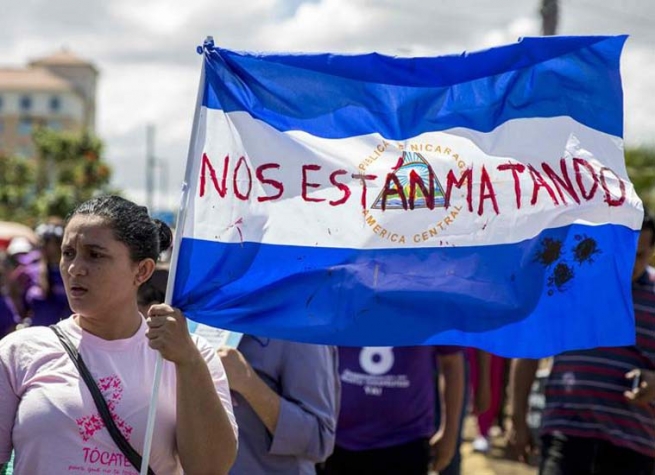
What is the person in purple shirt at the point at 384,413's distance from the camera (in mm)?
6285

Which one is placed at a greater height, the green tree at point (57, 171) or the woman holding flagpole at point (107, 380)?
the green tree at point (57, 171)

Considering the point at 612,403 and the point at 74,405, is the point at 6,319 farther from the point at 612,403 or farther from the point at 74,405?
the point at 74,405

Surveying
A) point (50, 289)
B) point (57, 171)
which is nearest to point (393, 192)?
point (50, 289)

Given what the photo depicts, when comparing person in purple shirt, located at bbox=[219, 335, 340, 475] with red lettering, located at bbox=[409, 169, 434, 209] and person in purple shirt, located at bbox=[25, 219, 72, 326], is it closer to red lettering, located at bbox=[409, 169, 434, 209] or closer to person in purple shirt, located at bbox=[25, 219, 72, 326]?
red lettering, located at bbox=[409, 169, 434, 209]

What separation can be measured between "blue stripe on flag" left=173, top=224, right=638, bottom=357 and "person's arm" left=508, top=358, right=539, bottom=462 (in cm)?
226

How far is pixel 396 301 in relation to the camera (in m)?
4.18

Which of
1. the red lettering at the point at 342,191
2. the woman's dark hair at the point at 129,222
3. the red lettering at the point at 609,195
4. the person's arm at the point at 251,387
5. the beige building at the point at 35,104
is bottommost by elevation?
the person's arm at the point at 251,387

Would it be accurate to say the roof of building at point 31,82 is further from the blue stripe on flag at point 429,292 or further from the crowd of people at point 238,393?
the blue stripe on flag at point 429,292

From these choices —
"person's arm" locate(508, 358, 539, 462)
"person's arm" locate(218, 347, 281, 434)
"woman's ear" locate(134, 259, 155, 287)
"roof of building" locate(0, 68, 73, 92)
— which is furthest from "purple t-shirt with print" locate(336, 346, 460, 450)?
"roof of building" locate(0, 68, 73, 92)

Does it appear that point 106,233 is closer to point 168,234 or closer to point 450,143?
point 168,234

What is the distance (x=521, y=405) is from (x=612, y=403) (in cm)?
71

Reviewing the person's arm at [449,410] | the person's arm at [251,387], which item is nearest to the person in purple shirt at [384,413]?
the person's arm at [449,410]

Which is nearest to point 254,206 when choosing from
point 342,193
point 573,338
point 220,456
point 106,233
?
point 342,193

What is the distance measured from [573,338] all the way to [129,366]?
159 centimetres
